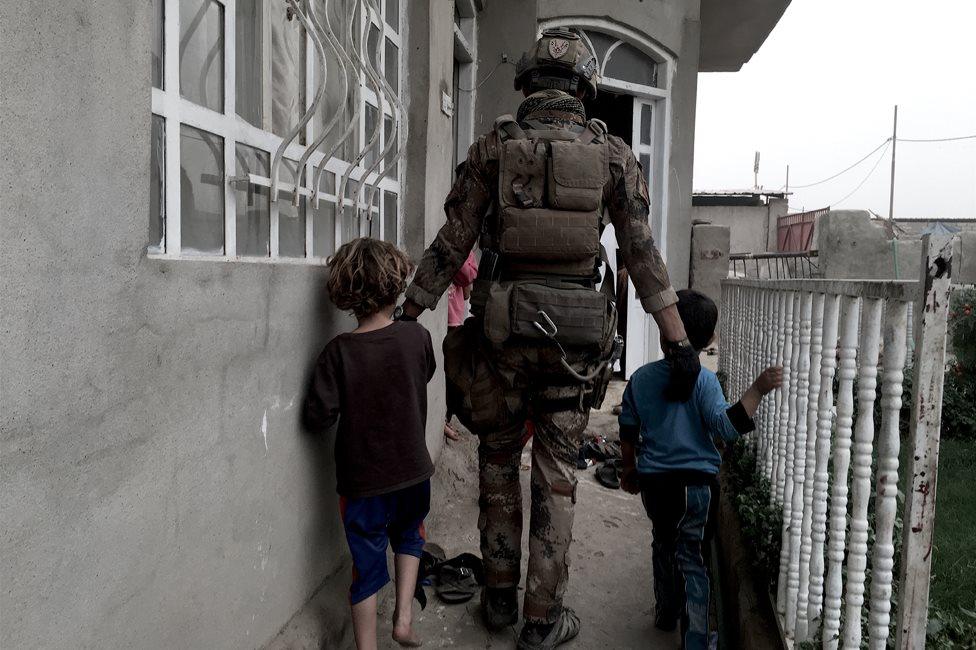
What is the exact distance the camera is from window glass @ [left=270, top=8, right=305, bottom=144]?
7.32 feet

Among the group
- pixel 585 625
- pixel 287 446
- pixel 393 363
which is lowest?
pixel 585 625

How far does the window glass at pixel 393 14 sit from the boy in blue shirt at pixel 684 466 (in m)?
2.01

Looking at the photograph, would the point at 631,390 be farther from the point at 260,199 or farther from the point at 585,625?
the point at 260,199

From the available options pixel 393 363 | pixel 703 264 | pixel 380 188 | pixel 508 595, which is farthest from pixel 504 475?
pixel 703 264

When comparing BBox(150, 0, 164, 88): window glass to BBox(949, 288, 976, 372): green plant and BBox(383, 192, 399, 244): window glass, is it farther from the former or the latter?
BBox(949, 288, 976, 372): green plant

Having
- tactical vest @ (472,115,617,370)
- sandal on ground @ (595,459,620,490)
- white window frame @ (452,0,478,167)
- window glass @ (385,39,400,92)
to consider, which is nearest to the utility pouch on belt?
tactical vest @ (472,115,617,370)

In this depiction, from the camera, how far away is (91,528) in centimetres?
129

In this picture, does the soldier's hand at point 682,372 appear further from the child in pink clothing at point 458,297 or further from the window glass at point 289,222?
the child in pink clothing at point 458,297

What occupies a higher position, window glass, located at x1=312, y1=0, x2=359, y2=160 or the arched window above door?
the arched window above door

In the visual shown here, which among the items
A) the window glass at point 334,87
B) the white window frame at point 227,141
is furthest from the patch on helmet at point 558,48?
the white window frame at point 227,141

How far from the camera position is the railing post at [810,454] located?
216 cm

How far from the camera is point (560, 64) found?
8.75 feet

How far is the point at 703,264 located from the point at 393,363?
5.60 meters

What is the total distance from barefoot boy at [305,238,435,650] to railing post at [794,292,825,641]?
3.82 feet
